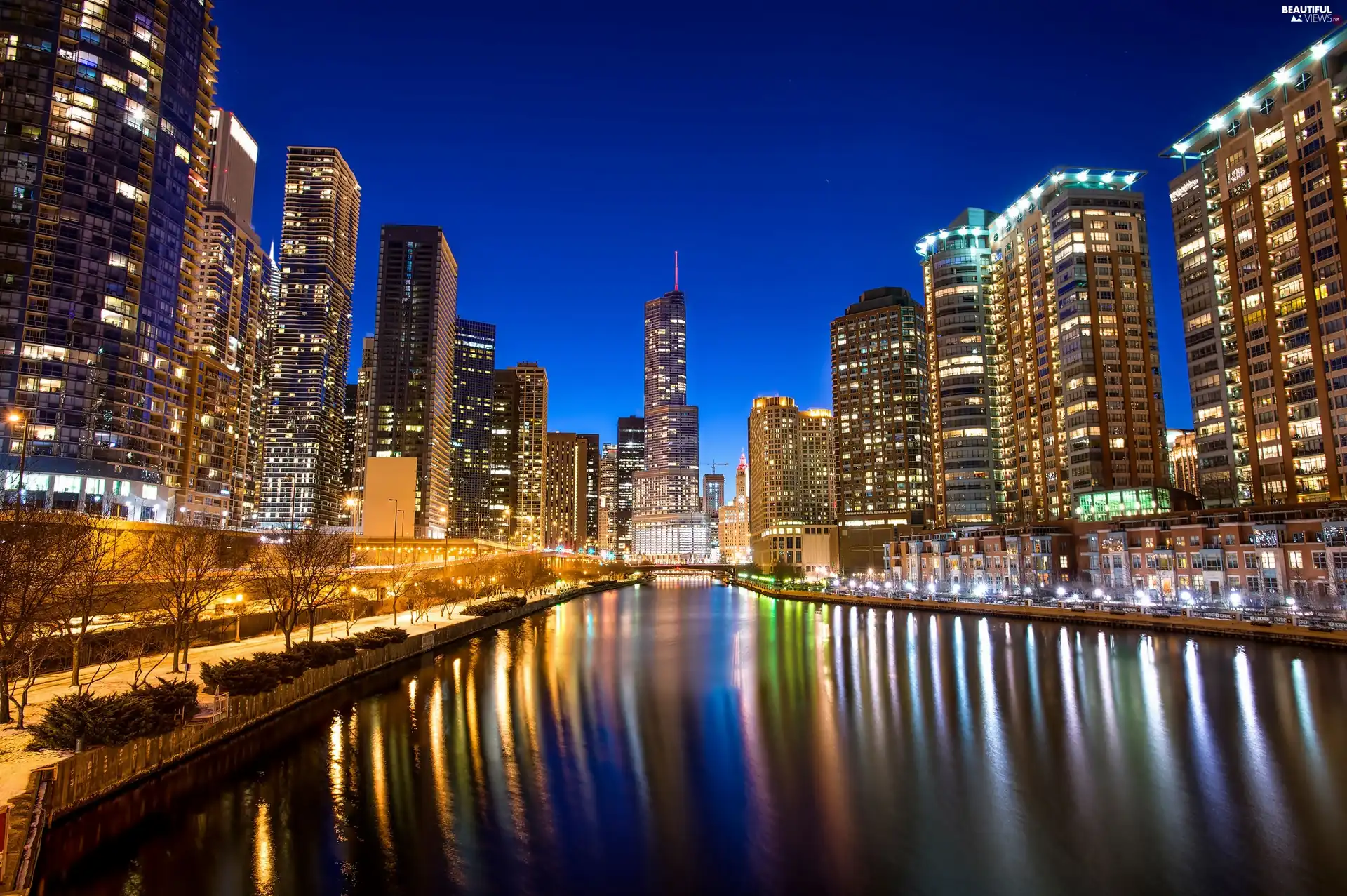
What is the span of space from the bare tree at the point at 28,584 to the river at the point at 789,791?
8.18 meters

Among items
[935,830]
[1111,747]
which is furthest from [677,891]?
[1111,747]

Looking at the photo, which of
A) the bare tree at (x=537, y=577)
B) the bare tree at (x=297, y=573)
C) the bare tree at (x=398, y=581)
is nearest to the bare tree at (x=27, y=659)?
the bare tree at (x=297, y=573)

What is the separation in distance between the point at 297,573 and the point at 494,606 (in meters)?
39.2

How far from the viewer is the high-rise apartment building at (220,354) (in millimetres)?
148250

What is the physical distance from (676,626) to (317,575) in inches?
1992

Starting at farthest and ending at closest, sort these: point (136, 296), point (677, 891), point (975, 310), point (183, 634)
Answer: point (975, 310) → point (136, 296) → point (183, 634) → point (677, 891)

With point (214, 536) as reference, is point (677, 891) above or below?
below

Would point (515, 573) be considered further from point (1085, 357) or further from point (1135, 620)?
point (1085, 357)

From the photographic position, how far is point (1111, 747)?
3297 cm

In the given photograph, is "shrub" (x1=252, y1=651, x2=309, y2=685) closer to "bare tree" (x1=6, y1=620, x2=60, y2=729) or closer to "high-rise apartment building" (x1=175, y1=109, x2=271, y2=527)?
"bare tree" (x1=6, y1=620, x2=60, y2=729)

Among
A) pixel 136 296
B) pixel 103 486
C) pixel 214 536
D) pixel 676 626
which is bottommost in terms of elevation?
pixel 676 626

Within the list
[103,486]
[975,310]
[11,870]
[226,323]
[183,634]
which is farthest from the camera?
[226,323]

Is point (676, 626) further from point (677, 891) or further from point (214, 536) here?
point (677, 891)

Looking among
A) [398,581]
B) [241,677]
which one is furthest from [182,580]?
[398,581]
